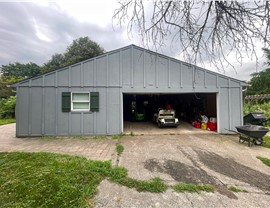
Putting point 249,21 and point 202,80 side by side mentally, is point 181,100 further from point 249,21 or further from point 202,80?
point 249,21

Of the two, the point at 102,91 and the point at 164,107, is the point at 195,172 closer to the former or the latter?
the point at 102,91

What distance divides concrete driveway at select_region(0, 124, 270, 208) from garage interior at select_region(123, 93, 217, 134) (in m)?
3.17

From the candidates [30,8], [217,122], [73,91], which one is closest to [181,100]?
[217,122]

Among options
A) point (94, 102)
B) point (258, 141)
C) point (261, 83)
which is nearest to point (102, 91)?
point (94, 102)

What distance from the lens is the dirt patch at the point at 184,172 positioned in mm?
3498

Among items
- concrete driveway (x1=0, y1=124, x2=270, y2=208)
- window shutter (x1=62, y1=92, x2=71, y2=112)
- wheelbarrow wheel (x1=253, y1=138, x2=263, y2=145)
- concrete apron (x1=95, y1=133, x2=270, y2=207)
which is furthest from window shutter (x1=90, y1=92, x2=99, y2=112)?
wheelbarrow wheel (x1=253, y1=138, x2=263, y2=145)

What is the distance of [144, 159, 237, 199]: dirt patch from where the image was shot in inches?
138

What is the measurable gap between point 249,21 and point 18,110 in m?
9.65

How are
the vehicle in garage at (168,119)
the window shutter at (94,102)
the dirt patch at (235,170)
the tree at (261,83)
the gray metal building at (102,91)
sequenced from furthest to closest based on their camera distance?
the tree at (261,83)
the vehicle in garage at (168,119)
the window shutter at (94,102)
the gray metal building at (102,91)
the dirt patch at (235,170)

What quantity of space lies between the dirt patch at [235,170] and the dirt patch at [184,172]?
Answer: 566 millimetres

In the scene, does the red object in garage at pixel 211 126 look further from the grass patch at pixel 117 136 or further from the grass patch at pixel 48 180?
the grass patch at pixel 48 180

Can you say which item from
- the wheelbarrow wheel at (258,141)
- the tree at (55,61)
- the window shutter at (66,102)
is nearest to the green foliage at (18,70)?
the tree at (55,61)

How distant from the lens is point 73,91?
28.2ft

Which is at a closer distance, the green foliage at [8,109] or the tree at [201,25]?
the tree at [201,25]
